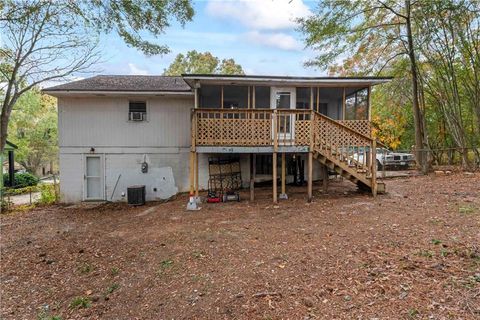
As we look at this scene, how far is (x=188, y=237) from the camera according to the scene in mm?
6234

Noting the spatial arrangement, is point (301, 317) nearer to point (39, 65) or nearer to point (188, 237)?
point (188, 237)

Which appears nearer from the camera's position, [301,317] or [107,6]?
[301,317]

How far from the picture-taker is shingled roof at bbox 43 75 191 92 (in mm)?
10767

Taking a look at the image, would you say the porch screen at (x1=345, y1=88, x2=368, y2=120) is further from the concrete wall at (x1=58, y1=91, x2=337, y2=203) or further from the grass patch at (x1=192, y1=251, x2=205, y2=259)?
the grass patch at (x1=192, y1=251, x2=205, y2=259)

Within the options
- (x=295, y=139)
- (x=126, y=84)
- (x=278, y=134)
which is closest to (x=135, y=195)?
(x=126, y=84)

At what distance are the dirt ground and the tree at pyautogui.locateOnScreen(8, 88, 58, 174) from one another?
62.6ft

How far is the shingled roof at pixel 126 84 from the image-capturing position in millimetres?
10767

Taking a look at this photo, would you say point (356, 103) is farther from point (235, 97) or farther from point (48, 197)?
point (48, 197)

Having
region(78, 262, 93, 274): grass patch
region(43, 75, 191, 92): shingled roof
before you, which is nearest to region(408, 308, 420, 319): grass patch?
region(78, 262, 93, 274): grass patch

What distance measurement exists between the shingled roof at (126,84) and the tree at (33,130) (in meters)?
12.6

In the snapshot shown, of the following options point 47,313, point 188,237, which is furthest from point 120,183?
point 47,313

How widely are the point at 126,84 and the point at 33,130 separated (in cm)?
2264

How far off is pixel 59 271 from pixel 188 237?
2.38 m

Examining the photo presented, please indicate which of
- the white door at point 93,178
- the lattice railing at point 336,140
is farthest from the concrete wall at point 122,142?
the lattice railing at point 336,140
